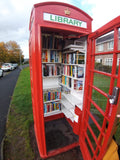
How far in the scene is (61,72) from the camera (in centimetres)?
331

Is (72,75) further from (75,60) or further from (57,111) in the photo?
(57,111)

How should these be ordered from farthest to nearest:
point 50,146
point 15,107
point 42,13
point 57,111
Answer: point 15,107, point 57,111, point 50,146, point 42,13

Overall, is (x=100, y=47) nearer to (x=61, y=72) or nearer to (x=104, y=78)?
(x=104, y=78)

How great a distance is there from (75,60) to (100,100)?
214 cm

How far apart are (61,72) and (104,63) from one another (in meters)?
1.91

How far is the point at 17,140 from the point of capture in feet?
8.34

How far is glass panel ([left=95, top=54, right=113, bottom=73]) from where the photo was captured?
1387mm

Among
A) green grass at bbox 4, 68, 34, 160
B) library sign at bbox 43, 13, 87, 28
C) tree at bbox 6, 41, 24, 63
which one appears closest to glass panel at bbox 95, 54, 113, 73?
Result: library sign at bbox 43, 13, 87, 28

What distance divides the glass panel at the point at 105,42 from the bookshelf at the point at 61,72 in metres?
0.62

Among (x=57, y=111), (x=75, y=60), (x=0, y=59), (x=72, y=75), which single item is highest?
(x=0, y=59)

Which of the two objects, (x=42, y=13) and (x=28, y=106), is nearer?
(x=42, y=13)

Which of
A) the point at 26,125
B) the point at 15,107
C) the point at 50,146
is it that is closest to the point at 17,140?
the point at 26,125

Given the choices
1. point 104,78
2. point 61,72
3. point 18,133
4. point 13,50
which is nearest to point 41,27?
point 104,78

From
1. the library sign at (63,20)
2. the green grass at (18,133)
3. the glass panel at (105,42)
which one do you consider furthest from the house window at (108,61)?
the green grass at (18,133)
